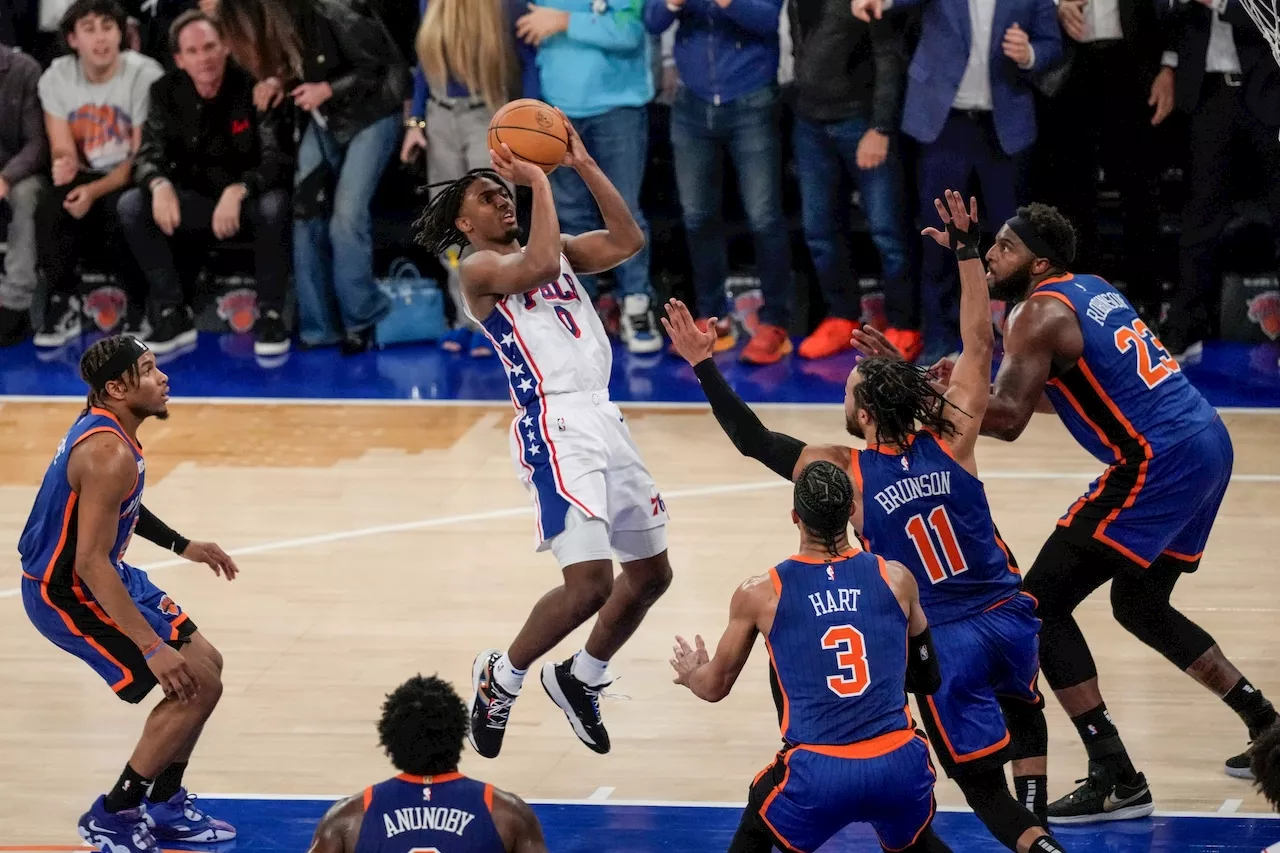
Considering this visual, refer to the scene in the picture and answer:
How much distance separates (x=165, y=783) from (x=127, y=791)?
0.53ft

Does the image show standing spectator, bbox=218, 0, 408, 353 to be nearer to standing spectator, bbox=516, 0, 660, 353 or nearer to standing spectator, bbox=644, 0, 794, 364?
standing spectator, bbox=516, 0, 660, 353

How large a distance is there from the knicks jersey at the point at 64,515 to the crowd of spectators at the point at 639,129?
6216mm

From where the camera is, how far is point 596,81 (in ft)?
38.9

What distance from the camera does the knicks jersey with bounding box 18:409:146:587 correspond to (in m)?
6.11

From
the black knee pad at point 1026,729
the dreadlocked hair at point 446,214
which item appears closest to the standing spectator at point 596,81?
the dreadlocked hair at point 446,214

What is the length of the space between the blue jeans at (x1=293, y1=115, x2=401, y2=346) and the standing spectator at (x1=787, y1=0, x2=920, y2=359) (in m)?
2.79

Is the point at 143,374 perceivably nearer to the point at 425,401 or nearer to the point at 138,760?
the point at 138,760

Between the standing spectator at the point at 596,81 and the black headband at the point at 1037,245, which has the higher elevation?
the black headband at the point at 1037,245

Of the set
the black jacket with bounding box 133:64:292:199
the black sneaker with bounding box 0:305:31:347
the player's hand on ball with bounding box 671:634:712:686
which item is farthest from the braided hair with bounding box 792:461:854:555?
the black sneaker with bounding box 0:305:31:347

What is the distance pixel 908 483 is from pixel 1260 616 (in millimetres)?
3161

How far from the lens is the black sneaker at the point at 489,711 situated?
6.75 m

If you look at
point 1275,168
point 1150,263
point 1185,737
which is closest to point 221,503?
point 1185,737

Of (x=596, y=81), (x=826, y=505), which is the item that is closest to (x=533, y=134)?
(x=826, y=505)

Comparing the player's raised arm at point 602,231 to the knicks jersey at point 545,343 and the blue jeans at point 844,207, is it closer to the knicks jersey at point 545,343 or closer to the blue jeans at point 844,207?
the knicks jersey at point 545,343
